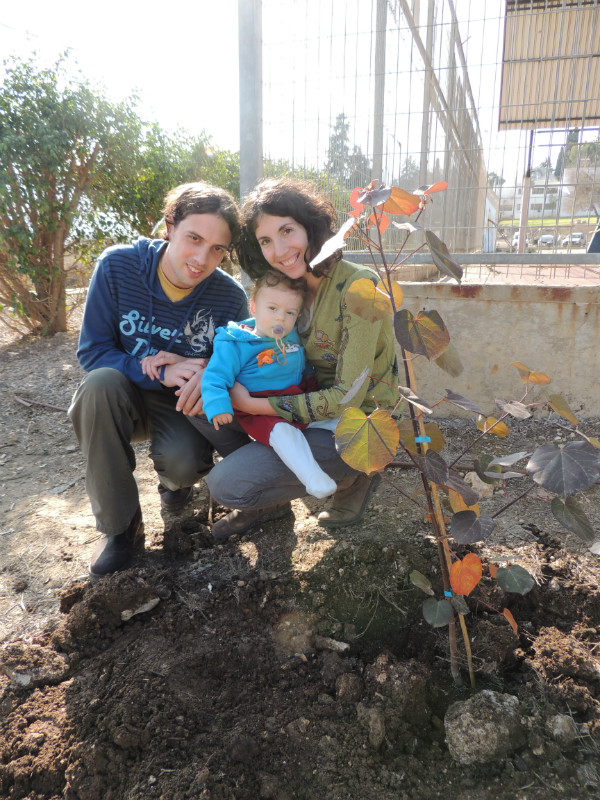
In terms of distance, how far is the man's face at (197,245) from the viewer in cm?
210

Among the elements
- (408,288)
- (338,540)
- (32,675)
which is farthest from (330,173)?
(32,675)

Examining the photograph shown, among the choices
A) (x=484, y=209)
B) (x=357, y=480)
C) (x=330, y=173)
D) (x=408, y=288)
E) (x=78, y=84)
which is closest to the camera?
(x=357, y=480)

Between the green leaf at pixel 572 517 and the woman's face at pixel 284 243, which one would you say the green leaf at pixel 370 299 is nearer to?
the green leaf at pixel 572 517

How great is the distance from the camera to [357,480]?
229 cm

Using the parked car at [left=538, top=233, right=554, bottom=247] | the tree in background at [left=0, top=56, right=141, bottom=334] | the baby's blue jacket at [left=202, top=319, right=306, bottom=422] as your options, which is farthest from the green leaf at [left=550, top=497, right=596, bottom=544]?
the tree in background at [left=0, top=56, right=141, bottom=334]

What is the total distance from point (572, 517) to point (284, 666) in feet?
2.87

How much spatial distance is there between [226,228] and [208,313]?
0.38 meters

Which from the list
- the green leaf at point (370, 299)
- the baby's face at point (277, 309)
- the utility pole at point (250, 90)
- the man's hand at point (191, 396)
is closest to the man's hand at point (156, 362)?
the man's hand at point (191, 396)

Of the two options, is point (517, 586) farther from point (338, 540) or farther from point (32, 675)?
point (32, 675)

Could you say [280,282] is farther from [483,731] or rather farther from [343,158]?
[343,158]

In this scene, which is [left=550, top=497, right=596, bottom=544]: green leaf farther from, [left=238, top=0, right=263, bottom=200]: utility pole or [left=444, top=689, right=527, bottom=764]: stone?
[left=238, top=0, right=263, bottom=200]: utility pole

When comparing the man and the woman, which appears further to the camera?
the man

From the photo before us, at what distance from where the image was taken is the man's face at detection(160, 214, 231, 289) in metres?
2.10

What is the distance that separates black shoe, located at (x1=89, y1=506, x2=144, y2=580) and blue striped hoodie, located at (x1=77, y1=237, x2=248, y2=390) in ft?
1.93
